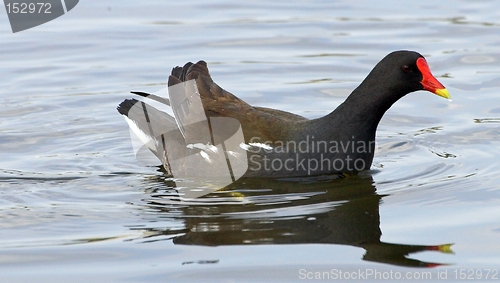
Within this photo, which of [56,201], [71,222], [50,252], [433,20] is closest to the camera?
[50,252]

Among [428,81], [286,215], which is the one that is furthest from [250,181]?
[428,81]

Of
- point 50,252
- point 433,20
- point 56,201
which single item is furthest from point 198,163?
point 433,20

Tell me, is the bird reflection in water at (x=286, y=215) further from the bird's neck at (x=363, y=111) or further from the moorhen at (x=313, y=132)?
the bird's neck at (x=363, y=111)

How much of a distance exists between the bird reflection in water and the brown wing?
1.16 feet

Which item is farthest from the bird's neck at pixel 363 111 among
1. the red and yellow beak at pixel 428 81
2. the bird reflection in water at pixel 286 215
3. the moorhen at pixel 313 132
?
the bird reflection in water at pixel 286 215

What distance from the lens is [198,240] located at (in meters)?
4.95

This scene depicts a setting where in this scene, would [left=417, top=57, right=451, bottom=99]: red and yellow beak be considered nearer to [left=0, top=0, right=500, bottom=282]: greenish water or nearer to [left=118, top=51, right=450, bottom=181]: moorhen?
[left=118, top=51, right=450, bottom=181]: moorhen

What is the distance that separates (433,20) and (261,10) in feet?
7.98

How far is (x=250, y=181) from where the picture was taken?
6.19 meters

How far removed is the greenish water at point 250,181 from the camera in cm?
469

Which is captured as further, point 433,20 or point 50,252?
point 433,20

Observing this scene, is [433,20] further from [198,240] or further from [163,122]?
[198,240]

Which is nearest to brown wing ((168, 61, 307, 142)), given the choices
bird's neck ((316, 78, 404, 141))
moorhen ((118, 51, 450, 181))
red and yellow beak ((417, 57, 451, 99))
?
moorhen ((118, 51, 450, 181))

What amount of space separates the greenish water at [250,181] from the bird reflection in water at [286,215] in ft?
0.05
